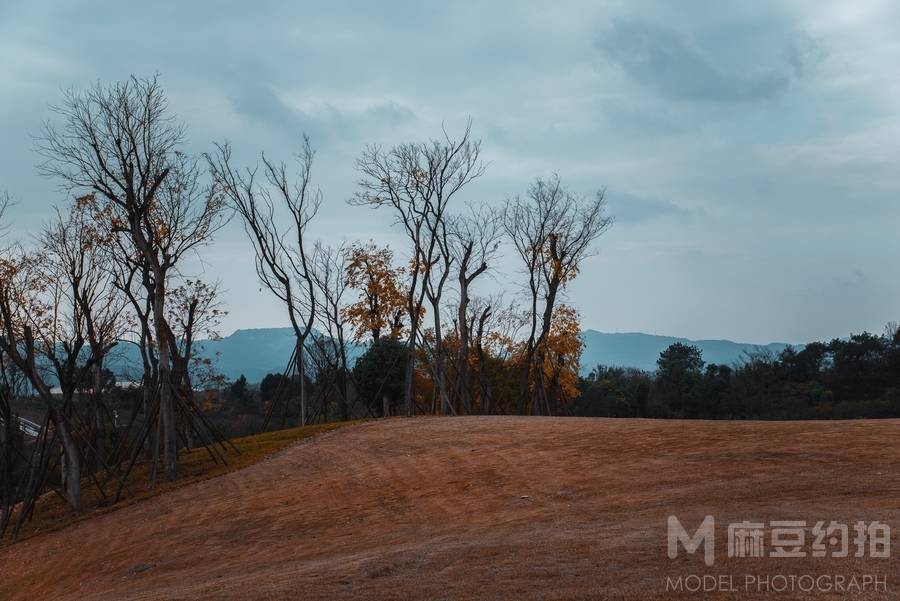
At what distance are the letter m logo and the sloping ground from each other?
104 mm

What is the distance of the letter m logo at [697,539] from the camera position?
23.9 feet

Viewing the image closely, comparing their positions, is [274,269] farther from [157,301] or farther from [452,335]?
[452,335]

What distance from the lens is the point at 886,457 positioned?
1154 centimetres

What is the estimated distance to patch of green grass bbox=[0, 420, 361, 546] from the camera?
1761 centimetres

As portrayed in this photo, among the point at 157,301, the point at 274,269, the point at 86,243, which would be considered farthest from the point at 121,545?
the point at 274,269

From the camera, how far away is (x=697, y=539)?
7777 mm

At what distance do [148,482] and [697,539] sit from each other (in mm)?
15001

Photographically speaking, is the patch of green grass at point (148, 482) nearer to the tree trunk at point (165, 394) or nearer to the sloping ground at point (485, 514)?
the tree trunk at point (165, 394)

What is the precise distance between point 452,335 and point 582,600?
3400 cm

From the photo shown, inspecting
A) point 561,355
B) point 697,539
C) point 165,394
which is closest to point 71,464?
point 165,394

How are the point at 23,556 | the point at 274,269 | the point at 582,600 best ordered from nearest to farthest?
the point at 582,600, the point at 23,556, the point at 274,269

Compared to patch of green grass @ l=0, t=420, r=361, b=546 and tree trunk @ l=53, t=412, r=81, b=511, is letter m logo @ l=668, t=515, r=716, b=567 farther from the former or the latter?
tree trunk @ l=53, t=412, r=81, b=511
